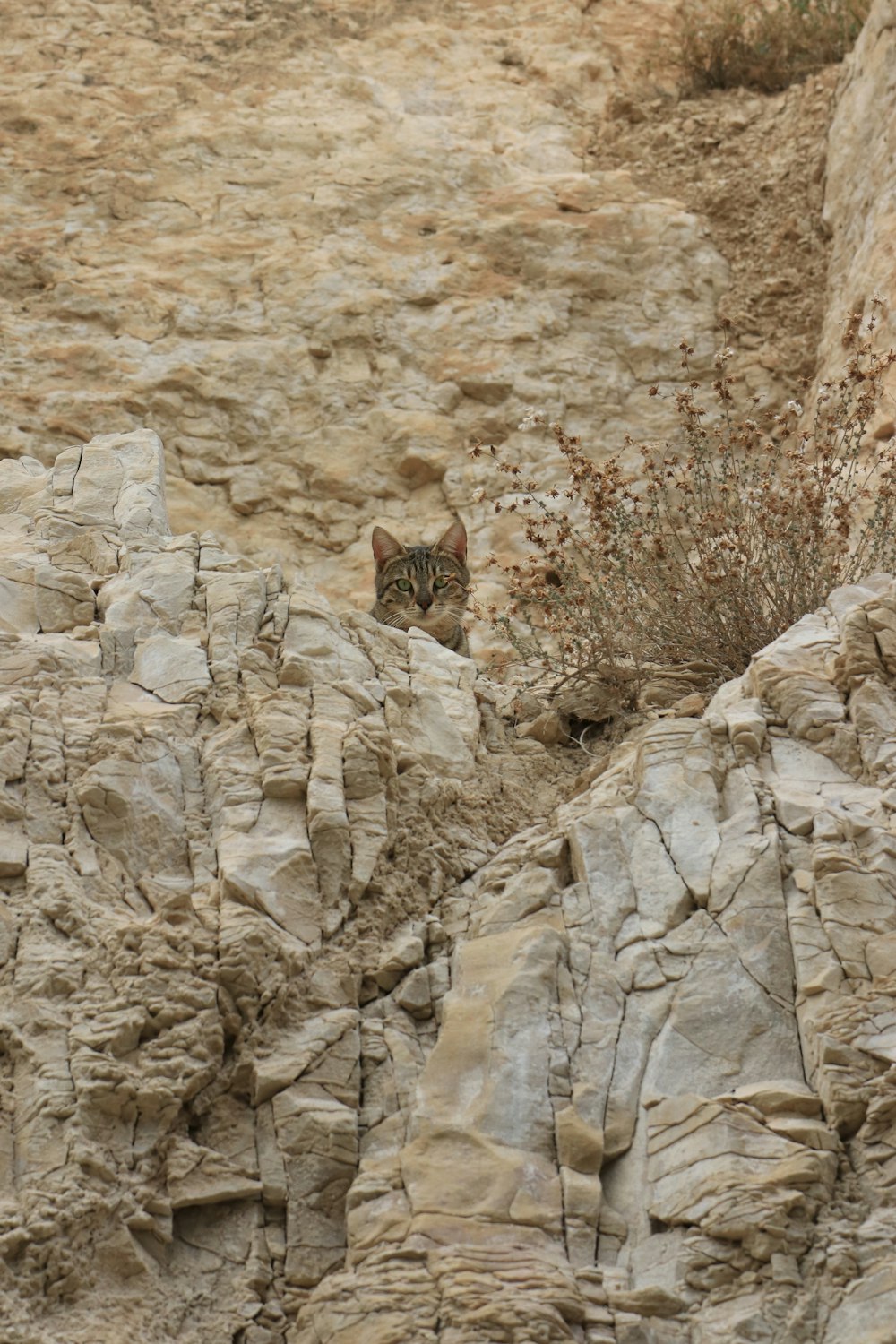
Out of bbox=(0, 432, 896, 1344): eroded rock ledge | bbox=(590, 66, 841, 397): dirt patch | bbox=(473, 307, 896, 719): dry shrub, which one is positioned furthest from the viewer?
bbox=(590, 66, 841, 397): dirt patch

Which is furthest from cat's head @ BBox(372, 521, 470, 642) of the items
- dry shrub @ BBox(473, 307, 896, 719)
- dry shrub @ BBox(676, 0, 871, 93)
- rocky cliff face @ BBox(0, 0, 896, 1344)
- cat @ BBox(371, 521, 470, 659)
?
dry shrub @ BBox(676, 0, 871, 93)

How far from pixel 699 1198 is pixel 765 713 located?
1.79 metres

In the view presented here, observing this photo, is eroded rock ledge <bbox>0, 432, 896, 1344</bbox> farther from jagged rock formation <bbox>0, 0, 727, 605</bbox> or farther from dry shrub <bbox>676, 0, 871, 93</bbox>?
dry shrub <bbox>676, 0, 871, 93</bbox>

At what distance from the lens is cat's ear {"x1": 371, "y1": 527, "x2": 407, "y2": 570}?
7938mm

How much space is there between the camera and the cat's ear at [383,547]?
794 centimetres

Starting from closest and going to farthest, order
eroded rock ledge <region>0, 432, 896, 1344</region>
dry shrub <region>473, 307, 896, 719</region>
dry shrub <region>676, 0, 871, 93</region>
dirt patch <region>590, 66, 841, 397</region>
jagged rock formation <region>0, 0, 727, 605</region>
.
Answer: eroded rock ledge <region>0, 432, 896, 1344</region>
dry shrub <region>473, 307, 896, 719</region>
jagged rock formation <region>0, 0, 727, 605</region>
dirt patch <region>590, 66, 841, 397</region>
dry shrub <region>676, 0, 871, 93</region>

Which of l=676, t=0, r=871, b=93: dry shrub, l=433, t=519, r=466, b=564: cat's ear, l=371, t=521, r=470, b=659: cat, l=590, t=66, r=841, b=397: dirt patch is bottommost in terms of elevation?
l=371, t=521, r=470, b=659: cat

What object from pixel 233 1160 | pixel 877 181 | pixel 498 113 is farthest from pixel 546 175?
pixel 233 1160

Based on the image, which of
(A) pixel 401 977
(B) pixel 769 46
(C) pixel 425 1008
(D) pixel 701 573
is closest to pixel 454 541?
(D) pixel 701 573

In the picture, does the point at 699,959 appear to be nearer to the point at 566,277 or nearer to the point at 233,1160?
the point at 233,1160

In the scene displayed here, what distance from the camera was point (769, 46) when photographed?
37.0 ft

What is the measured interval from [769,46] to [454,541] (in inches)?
217

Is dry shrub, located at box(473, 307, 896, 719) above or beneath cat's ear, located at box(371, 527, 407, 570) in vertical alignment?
above

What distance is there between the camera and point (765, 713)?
4973mm
